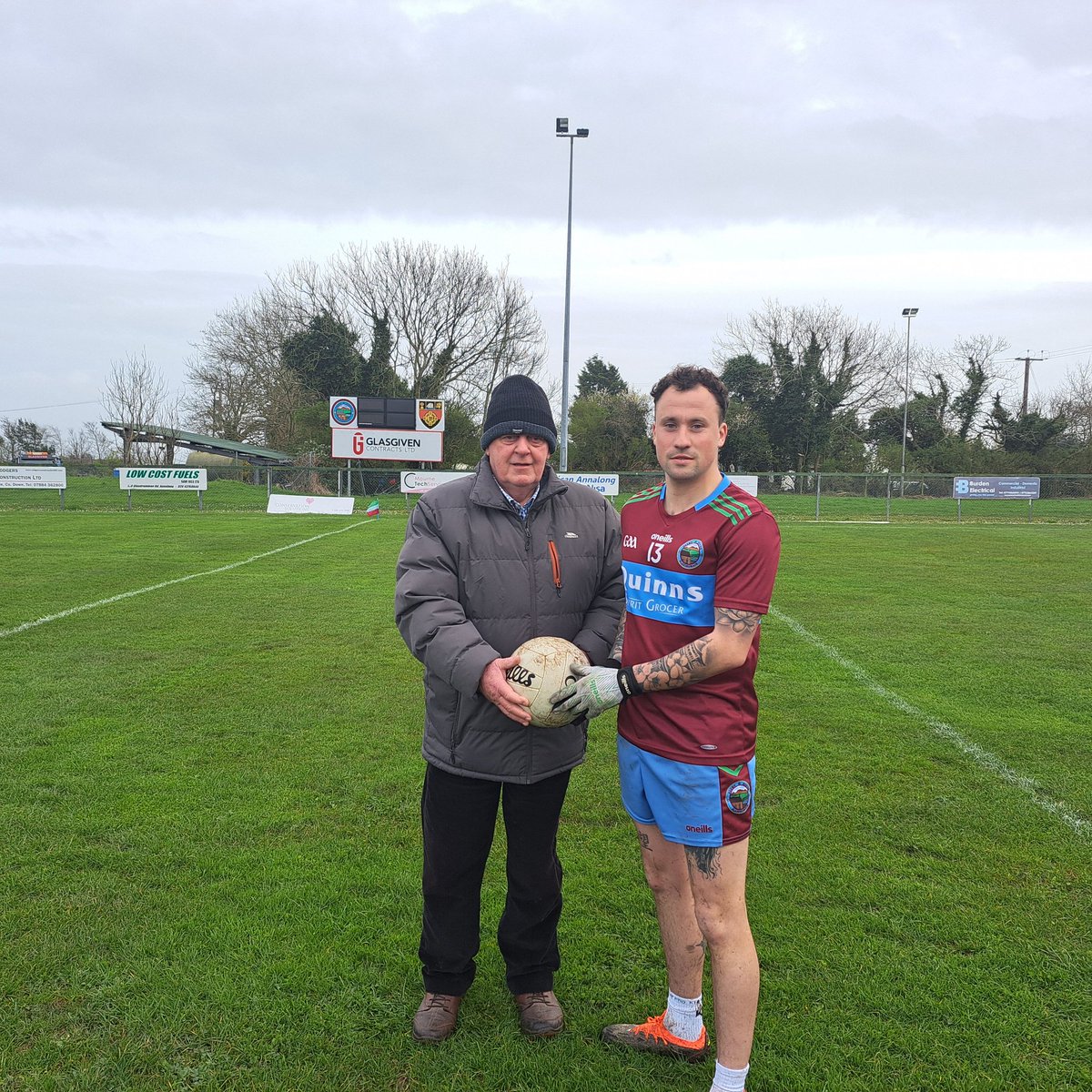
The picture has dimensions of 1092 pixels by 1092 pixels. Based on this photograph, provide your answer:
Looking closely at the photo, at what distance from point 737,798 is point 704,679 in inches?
13.9

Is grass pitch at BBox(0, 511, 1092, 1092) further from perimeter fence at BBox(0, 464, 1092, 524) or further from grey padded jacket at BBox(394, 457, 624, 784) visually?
perimeter fence at BBox(0, 464, 1092, 524)

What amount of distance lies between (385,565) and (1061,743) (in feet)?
37.2

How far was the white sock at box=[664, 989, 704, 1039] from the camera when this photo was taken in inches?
105

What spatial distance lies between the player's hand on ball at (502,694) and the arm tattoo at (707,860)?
0.60 metres

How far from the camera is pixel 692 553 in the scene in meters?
2.37

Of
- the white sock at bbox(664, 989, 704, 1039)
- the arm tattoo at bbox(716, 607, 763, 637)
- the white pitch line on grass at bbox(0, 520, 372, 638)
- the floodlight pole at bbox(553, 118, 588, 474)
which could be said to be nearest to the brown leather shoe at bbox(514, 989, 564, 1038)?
the white sock at bbox(664, 989, 704, 1039)

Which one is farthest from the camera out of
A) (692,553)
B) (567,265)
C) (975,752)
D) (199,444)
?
(199,444)

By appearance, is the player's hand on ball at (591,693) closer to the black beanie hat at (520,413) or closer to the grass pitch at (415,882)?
the black beanie hat at (520,413)

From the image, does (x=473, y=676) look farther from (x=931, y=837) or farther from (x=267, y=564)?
(x=267, y=564)

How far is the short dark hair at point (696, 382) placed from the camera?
240 centimetres

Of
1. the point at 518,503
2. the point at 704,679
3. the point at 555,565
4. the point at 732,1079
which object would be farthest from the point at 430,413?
the point at 732,1079

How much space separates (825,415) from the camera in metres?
48.0

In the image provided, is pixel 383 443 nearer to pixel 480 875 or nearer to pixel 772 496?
pixel 772 496

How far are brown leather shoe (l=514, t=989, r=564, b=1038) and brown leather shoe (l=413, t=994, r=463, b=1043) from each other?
8.7 inches
